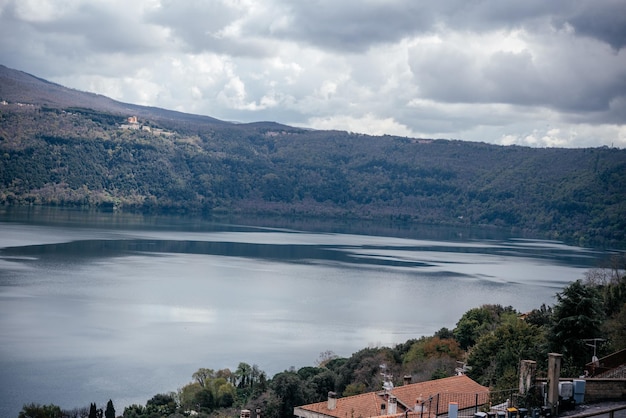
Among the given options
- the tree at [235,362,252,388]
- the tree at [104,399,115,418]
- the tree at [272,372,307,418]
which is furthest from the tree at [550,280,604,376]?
the tree at [235,362,252,388]

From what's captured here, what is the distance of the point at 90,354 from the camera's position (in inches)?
1442

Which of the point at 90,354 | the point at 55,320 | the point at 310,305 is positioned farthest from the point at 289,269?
the point at 90,354

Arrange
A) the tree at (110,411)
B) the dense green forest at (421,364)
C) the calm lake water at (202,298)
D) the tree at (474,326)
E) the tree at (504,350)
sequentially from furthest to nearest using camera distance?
the calm lake water at (202,298)
the tree at (474,326)
the tree at (110,411)
the tree at (504,350)
the dense green forest at (421,364)

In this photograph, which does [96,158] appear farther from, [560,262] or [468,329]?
[468,329]

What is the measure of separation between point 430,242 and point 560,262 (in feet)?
108

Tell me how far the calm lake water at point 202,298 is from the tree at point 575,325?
48.8ft

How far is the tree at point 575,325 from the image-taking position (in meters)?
22.2

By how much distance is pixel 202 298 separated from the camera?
57562 millimetres

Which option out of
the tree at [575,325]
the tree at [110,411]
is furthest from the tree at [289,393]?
the tree at [575,325]

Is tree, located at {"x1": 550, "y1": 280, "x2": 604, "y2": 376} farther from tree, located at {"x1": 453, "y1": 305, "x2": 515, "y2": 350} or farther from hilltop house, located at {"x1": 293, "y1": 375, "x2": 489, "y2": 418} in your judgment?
tree, located at {"x1": 453, "y1": 305, "x2": 515, "y2": 350}

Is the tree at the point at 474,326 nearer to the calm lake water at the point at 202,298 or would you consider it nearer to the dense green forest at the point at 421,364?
the dense green forest at the point at 421,364

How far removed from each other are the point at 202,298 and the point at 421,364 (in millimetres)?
31353

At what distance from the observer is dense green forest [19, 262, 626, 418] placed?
22422 millimetres

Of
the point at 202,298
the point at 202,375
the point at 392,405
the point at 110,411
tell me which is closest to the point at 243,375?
the point at 202,375
